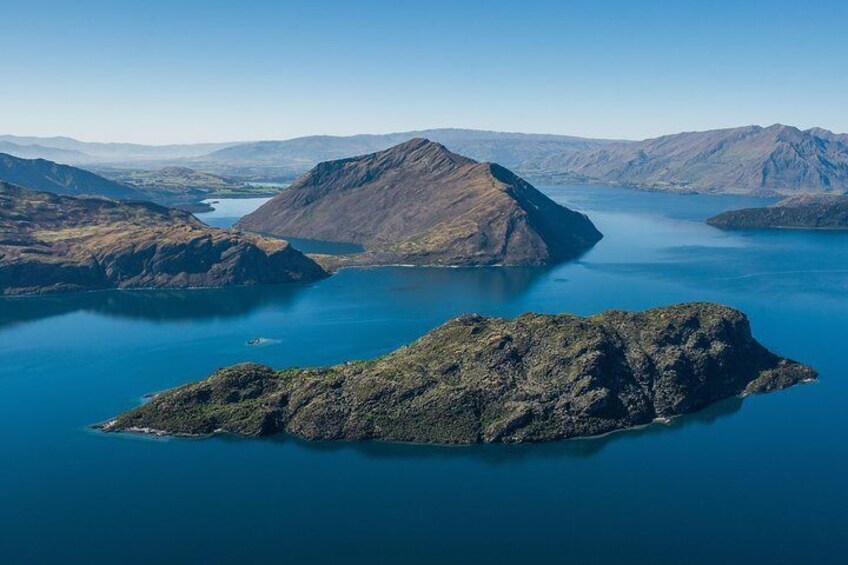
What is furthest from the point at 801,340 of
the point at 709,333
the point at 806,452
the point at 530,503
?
the point at 530,503

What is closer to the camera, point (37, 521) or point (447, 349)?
point (37, 521)

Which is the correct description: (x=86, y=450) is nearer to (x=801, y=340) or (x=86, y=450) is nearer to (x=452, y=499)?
(x=452, y=499)

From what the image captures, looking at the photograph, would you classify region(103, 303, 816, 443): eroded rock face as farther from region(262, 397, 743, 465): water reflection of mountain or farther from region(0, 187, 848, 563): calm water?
region(0, 187, 848, 563): calm water

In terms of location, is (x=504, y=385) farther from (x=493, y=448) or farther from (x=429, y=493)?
(x=429, y=493)

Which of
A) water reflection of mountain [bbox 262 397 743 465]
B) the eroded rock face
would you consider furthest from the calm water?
the eroded rock face

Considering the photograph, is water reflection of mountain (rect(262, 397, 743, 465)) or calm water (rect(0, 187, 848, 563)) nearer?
calm water (rect(0, 187, 848, 563))

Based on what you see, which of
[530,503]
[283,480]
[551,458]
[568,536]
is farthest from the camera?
[551,458]

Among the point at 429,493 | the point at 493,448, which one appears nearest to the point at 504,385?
the point at 493,448
